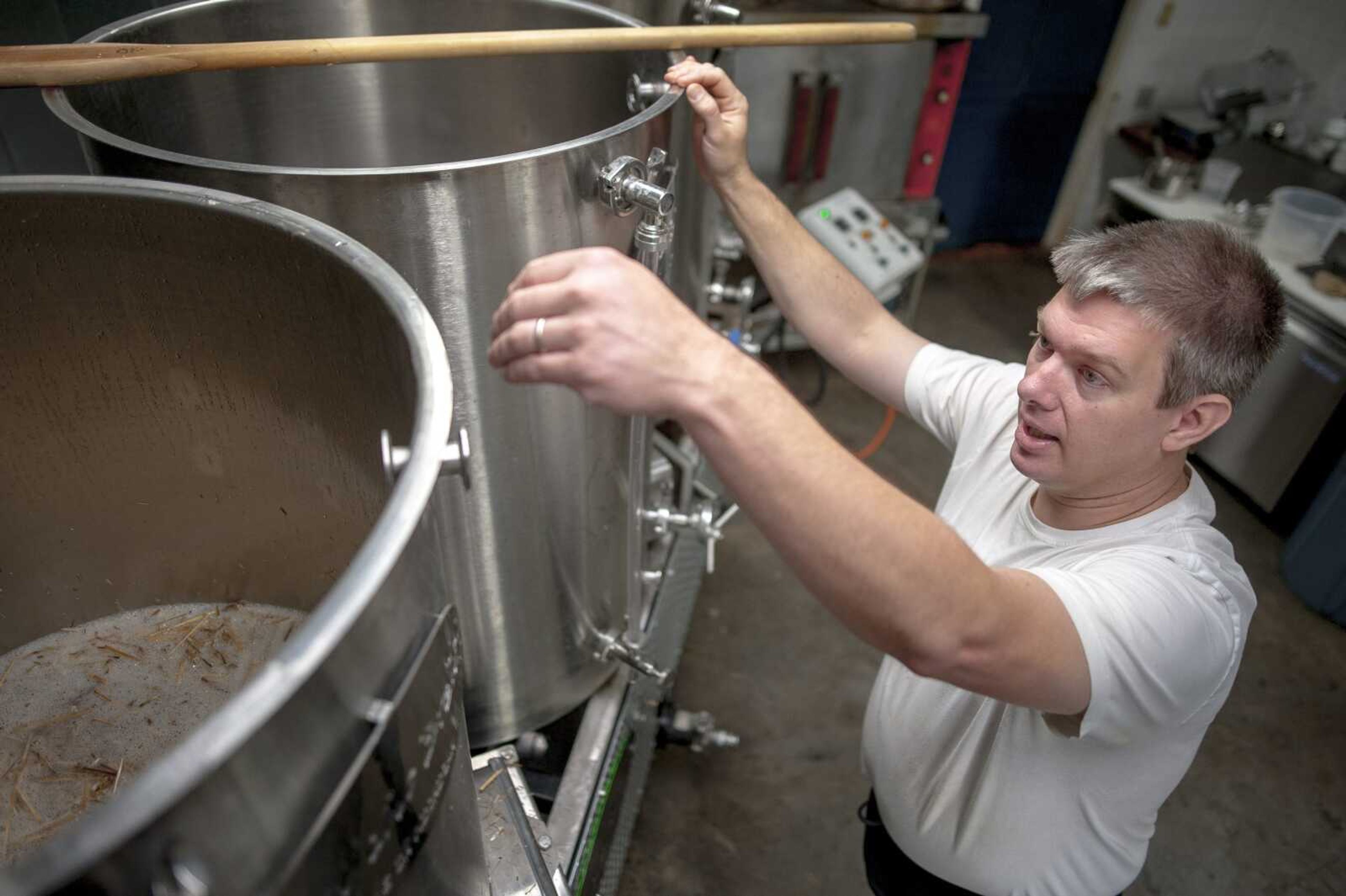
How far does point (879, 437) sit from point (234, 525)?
189 cm

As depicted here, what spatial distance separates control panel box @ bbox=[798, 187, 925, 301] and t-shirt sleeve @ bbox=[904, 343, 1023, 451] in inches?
44.1

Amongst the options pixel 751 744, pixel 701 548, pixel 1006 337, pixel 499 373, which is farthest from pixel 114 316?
pixel 1006 337

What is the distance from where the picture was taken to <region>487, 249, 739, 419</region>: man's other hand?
0.52 metres

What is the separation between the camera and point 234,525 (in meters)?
0.82

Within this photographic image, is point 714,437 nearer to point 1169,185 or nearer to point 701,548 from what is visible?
point 701,548

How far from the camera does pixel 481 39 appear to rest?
77 cm

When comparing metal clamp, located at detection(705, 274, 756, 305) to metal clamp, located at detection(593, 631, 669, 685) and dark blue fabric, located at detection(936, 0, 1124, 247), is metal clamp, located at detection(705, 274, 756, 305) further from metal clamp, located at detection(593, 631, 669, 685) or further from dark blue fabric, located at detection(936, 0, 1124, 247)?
dark blue fabric, located at detection(936, 0, 1124, 247)

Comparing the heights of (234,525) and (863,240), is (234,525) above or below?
above

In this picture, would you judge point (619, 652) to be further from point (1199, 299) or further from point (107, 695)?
point (1199, 299)

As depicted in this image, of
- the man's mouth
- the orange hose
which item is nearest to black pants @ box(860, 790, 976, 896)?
the man's mouth

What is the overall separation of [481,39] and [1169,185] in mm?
2624

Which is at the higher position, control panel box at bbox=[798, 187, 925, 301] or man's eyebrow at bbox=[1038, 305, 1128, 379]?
man's eyebrow at bbox=[1038, 305, 1128, 379]

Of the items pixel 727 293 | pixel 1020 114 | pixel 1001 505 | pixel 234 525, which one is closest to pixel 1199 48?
pixel 1020 114

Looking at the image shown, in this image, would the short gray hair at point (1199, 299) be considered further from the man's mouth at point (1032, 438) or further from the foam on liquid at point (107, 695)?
the foam on liquid at point (107, 695)
